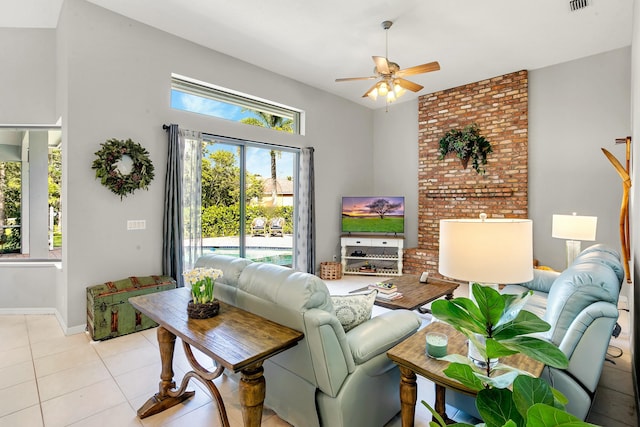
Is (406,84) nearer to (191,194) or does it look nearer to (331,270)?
(191,194)

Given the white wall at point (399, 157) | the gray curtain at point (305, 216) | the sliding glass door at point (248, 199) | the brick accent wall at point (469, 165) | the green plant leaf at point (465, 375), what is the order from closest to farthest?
the green plant leaf at point (465, 375) < the sliding glass door at point (248, 199) < the brick accent wall at point (469, 165) < the gray curtain at point (305, 216) < the white wall at point (399, 157)

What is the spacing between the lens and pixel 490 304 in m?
0.82

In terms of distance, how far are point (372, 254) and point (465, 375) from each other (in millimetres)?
5749

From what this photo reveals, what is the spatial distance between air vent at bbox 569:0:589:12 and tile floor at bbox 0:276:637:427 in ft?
11.4

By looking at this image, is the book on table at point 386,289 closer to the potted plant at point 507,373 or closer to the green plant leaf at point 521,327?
the potted plant at point 507,373

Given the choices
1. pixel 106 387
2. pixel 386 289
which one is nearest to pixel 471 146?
pixel 386 289

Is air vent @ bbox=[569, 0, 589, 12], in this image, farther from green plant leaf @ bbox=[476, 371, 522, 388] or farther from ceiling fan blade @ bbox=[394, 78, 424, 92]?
green plant leaf @ bbox=[476, 371, 522, 388]

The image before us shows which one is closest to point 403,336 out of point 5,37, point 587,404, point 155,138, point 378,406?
point 378,406

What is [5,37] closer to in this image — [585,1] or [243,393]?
[243,393]

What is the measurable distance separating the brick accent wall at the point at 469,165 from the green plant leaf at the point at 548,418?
17.7ft

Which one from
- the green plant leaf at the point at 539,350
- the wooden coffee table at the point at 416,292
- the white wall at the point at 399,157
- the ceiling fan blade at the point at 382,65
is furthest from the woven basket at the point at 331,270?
the green plant leaf at the point at 539,350

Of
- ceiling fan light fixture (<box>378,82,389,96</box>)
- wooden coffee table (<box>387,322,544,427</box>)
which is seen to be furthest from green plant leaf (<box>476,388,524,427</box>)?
ceiling fan light fixture (<box>378,82,389,96</box>)

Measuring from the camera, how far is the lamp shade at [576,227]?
362 centimetres

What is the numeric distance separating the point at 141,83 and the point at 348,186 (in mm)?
3969
